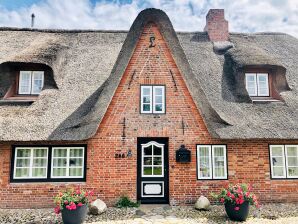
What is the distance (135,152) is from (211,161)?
111 inches

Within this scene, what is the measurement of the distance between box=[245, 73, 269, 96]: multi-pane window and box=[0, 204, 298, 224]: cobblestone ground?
15.1 ft

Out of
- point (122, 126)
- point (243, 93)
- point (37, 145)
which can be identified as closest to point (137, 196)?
point (122, 126)

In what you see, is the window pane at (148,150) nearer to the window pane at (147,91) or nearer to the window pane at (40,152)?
the window pane at (147,91)

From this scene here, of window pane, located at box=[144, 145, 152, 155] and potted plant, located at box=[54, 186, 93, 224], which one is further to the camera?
window pane, located at box=[144, 145, 152, 155]

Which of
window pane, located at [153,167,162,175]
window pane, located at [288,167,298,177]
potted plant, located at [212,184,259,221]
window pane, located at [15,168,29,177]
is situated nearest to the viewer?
potted plant, located at [212,184,259,221]

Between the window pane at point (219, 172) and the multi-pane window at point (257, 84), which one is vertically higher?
the multi-pane window at point (257, 84)

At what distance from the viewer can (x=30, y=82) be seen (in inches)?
397

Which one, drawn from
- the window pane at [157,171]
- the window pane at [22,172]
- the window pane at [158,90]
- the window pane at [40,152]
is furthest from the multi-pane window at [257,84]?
the window pane at [22,172]

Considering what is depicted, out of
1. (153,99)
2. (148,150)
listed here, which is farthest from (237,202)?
(153,99)

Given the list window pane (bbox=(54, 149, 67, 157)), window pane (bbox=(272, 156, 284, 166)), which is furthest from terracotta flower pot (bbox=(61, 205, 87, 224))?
window pane (bbox=(272, 156, 284, 166))

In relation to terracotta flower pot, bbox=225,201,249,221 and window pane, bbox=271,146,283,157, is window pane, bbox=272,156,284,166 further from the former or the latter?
terracotta flower pot, bbox=225,201,249,221

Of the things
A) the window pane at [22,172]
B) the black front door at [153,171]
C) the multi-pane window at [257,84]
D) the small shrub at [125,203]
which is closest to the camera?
the small shrub at [125,203]

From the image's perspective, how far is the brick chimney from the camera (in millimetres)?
13602

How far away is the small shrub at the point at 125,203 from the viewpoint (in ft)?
28.0
